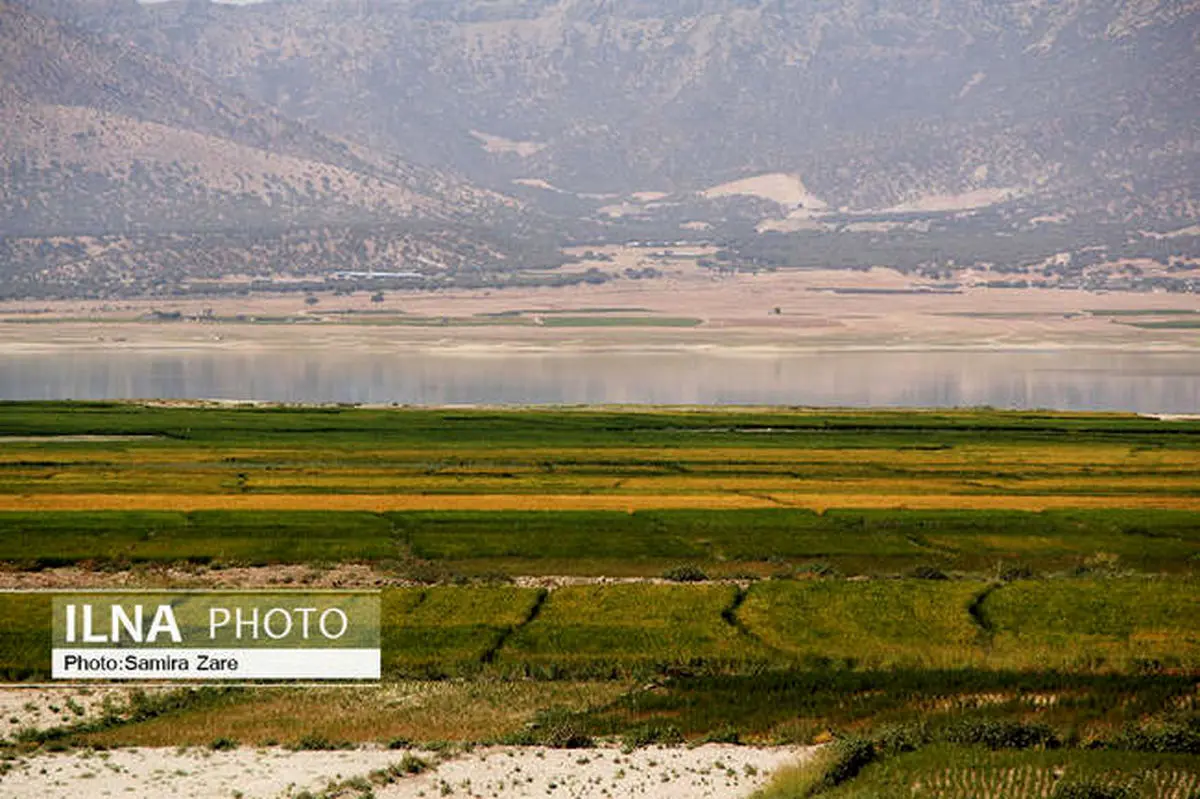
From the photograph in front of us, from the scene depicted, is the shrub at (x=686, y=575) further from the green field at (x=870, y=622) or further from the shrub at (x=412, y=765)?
the shrub at (x=412, y=765)

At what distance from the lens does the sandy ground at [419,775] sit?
20797 millimetres

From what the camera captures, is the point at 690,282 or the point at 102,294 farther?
the point at 690,282

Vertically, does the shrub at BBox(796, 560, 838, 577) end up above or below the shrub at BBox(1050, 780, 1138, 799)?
below

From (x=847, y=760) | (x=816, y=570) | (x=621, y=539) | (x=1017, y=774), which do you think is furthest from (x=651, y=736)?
(x=621, y=539)

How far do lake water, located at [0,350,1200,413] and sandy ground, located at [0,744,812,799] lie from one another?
204ft

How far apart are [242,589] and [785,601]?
913 cm

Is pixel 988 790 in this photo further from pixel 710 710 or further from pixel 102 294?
pixel 102 294

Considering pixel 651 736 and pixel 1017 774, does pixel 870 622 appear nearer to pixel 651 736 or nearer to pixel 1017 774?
pixel 651 736

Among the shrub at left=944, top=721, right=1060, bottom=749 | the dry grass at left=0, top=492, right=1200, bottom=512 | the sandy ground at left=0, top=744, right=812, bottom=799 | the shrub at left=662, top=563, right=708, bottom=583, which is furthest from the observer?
the dry grass at left=0, top=492, right=1200, bottom=512

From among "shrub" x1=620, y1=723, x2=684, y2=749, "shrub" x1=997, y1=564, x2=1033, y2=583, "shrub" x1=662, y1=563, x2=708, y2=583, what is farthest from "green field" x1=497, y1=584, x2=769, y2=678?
"shrub" x1=997, y1=564, x2=1033, y2=583

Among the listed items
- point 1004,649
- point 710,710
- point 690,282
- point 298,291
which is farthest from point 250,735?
point 690,282

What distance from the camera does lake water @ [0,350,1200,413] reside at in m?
87.1

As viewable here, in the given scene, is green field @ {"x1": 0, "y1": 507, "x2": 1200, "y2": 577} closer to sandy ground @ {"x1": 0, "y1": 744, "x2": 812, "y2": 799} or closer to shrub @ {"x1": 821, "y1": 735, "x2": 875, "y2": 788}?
sandy ground @ {"x1": 0, "y1": 744, "x2": 812, "y2": 799}

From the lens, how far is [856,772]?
21.2 meters
